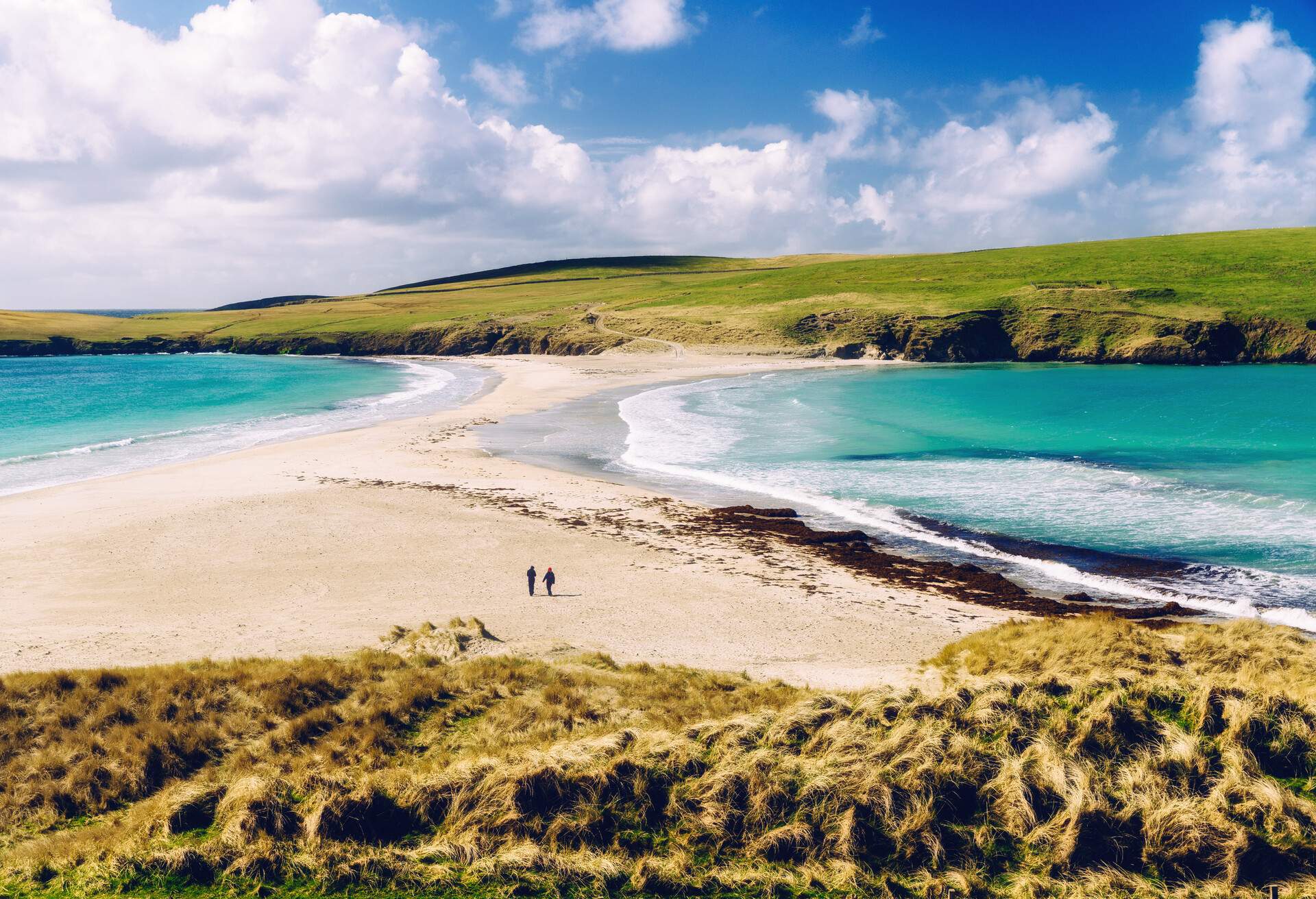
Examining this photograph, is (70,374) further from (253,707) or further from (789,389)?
(253,707)

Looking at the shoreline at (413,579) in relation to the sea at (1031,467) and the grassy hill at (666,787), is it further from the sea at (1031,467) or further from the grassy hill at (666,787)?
the sea at (1031,467)

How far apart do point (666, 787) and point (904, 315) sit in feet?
332

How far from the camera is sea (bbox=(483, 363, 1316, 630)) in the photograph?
2280cm

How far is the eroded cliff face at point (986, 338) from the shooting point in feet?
283

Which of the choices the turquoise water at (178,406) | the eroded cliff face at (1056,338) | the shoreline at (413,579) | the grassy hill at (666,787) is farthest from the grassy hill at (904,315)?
the grassy hill at (666,787)

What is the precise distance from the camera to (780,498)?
31.2 meters

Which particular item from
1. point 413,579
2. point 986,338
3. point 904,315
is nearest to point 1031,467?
point 413,579

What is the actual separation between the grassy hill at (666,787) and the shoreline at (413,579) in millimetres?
3419

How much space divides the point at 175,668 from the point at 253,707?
2307 millimetres

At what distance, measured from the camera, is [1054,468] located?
118 feet

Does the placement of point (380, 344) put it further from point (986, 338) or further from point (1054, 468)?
point (1054, 468)

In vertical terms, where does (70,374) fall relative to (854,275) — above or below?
below

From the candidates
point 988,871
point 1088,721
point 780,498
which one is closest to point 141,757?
point 988,871

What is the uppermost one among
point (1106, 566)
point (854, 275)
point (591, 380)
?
point (854, 275)
